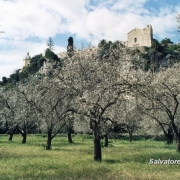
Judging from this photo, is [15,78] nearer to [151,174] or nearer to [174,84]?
[174,84]

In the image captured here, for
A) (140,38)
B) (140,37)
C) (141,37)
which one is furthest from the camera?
(140,37)

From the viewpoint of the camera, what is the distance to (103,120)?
2241 centimetres

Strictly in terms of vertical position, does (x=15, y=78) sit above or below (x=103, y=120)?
above

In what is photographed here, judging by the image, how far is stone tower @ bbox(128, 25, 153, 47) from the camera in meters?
145

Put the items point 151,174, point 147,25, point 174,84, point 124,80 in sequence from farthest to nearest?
1. point 147,25
2. point 174,84
3. point 124,80
4. point 151,174

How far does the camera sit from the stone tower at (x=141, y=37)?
5723 inches

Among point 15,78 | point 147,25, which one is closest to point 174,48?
point 147,25

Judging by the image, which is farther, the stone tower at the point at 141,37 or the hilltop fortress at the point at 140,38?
the stone tower at the point at 141,37

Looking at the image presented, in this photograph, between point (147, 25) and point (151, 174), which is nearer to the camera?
point (151, 174)

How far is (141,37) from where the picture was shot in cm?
14750

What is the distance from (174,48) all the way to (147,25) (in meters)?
26.6

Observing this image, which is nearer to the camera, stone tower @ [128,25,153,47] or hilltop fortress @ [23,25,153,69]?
hilltop fortress @ [23,25,153,69]

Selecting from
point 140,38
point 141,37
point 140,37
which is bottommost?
point 140,38

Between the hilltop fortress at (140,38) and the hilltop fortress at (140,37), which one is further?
the hilltop fortress at (140,37)
